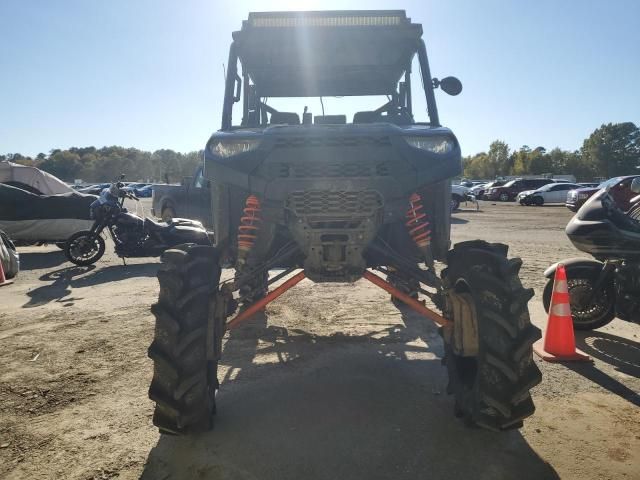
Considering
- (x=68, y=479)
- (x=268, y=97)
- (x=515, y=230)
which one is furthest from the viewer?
(x=515, y=230)

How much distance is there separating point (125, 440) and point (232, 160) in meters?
1.93

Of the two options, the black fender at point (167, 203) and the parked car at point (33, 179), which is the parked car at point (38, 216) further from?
the black fender at point (167, 203)

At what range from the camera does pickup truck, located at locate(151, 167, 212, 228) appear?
45.8 feet

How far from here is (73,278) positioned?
27.6 feet

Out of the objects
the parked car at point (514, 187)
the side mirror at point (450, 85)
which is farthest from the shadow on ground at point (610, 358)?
the parked car at point (514, 187)

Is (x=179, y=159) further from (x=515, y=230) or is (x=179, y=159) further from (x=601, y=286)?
(x=601, y=286)

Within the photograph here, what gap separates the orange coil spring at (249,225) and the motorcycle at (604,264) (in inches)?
128

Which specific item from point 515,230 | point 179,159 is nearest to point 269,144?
point 515,230

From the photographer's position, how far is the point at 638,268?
4.36 m

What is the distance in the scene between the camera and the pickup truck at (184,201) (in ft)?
45.8

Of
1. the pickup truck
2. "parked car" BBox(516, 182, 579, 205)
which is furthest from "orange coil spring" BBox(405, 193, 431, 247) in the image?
"parked car" BBox(516, 182, 579, 205)

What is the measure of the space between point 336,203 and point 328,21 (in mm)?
1813

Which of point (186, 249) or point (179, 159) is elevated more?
point (179, 159)

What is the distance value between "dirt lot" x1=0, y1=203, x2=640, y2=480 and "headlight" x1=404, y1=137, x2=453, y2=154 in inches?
71.0
